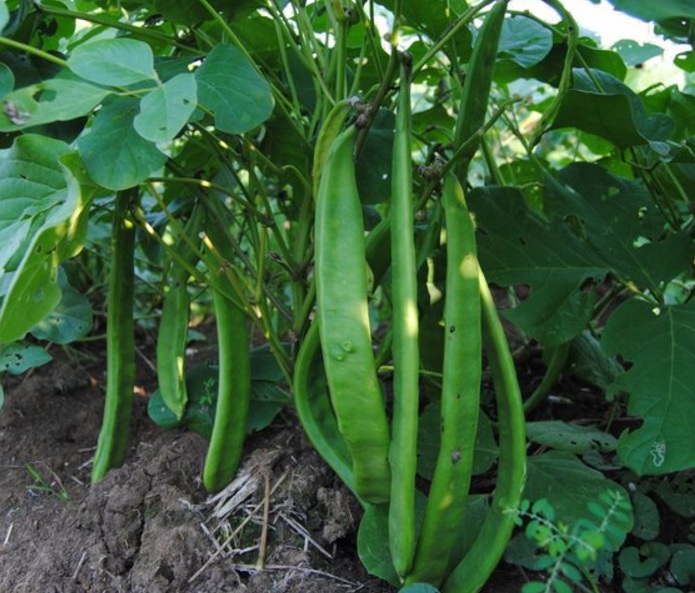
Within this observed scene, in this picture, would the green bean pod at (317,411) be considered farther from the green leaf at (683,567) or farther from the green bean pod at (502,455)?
the green leaf at (683,567)

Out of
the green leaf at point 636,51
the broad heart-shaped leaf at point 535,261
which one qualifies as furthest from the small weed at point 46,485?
the green leaf at point 636,51

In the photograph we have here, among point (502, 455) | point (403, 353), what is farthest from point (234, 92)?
Answer: point (502, 455)

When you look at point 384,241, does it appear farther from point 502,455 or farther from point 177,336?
point 177,336

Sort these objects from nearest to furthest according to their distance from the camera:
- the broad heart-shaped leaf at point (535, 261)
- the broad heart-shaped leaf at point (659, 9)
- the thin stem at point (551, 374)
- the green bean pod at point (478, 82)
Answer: the broad heart-shaped leaf at point (659, 9), the green bean pod at point (478, 82), the broad heart-shaped leaf at point (535, 261), the thin stem at point (551, 374)

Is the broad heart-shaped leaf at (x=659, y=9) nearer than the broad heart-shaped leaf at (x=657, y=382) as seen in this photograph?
Yes

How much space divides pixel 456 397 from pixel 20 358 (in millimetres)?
1031

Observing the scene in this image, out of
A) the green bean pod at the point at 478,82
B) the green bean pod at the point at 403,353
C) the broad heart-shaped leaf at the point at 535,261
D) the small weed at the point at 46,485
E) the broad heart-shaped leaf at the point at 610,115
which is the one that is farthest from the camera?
the small weed at the point at 46,485

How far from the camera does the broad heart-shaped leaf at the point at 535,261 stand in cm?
155

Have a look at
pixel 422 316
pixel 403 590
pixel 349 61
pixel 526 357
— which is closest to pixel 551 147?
pixel 526 357

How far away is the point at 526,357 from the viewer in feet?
6.88

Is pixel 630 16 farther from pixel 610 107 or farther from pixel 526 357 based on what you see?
pixel 526 357

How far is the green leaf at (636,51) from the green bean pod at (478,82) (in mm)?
791

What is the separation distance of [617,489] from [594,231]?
49 centimetres

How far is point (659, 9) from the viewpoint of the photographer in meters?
1.02
